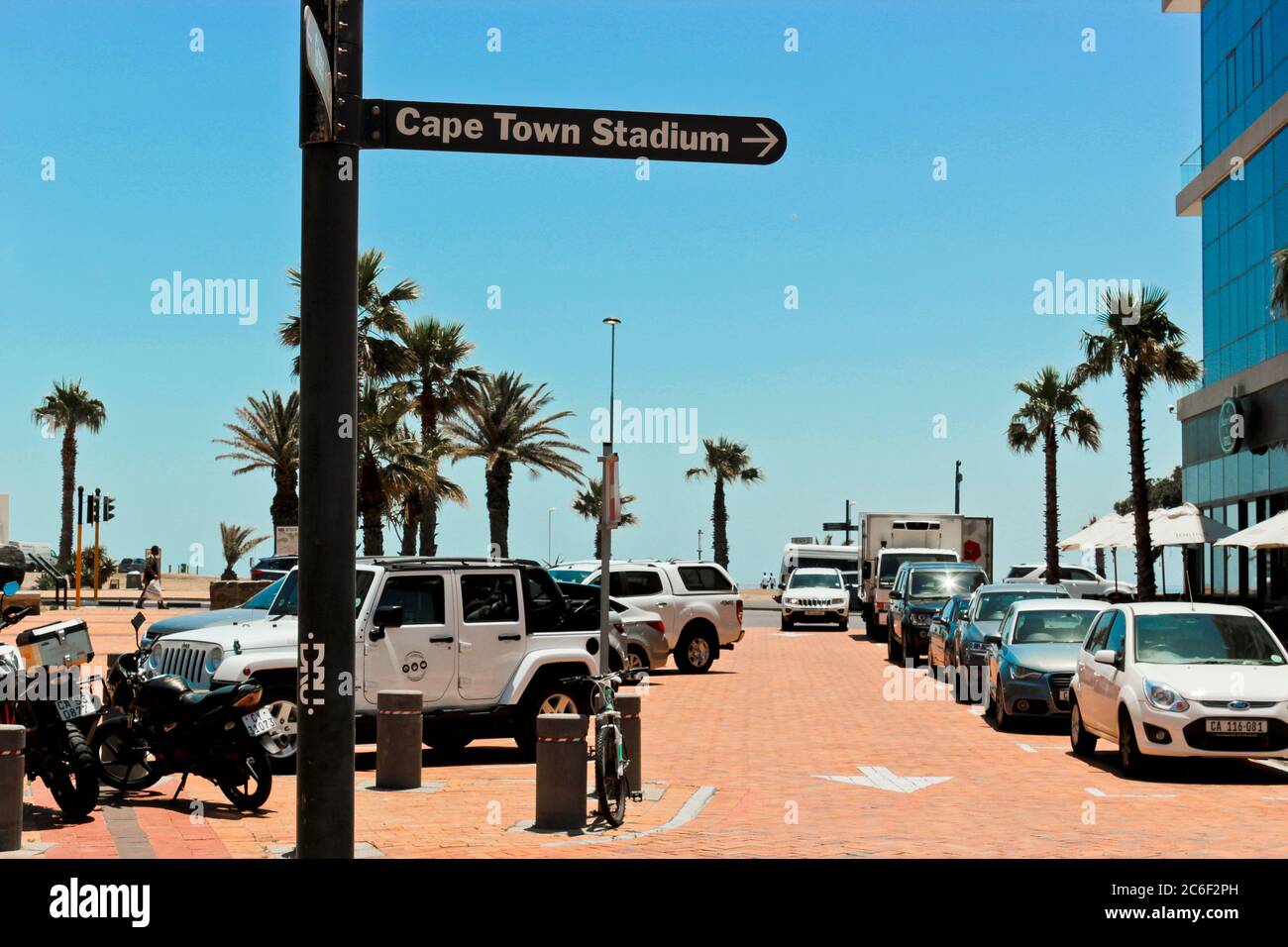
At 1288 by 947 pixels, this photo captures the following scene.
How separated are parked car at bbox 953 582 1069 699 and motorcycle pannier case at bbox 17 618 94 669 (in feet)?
44.6

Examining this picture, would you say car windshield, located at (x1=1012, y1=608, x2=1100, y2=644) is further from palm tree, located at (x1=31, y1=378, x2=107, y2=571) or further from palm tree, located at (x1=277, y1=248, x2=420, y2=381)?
palm tree, located at (x1=31, y1=378, x2=107, y2=571)

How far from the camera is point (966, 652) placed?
920 inches

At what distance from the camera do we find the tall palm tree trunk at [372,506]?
44812 mm

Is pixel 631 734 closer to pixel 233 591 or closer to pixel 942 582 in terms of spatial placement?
pixel 942 582

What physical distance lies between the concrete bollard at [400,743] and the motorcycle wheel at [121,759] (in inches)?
71.5

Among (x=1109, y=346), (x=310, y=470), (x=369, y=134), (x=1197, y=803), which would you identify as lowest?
(x=1197, y=803)

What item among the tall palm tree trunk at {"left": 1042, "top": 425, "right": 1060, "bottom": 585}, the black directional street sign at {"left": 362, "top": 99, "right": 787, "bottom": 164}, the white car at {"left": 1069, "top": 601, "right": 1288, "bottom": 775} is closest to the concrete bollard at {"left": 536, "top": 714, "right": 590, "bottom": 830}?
the black directional street sign at {"left": 362, "top": 99, "right": 787, "bottom": 164}

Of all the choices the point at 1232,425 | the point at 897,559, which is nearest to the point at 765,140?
the point at 897,559

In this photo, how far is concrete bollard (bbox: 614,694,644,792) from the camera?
12.5 m

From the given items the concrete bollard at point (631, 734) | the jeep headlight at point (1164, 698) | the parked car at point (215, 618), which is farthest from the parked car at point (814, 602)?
the concrete bollard at point (631, 734)
